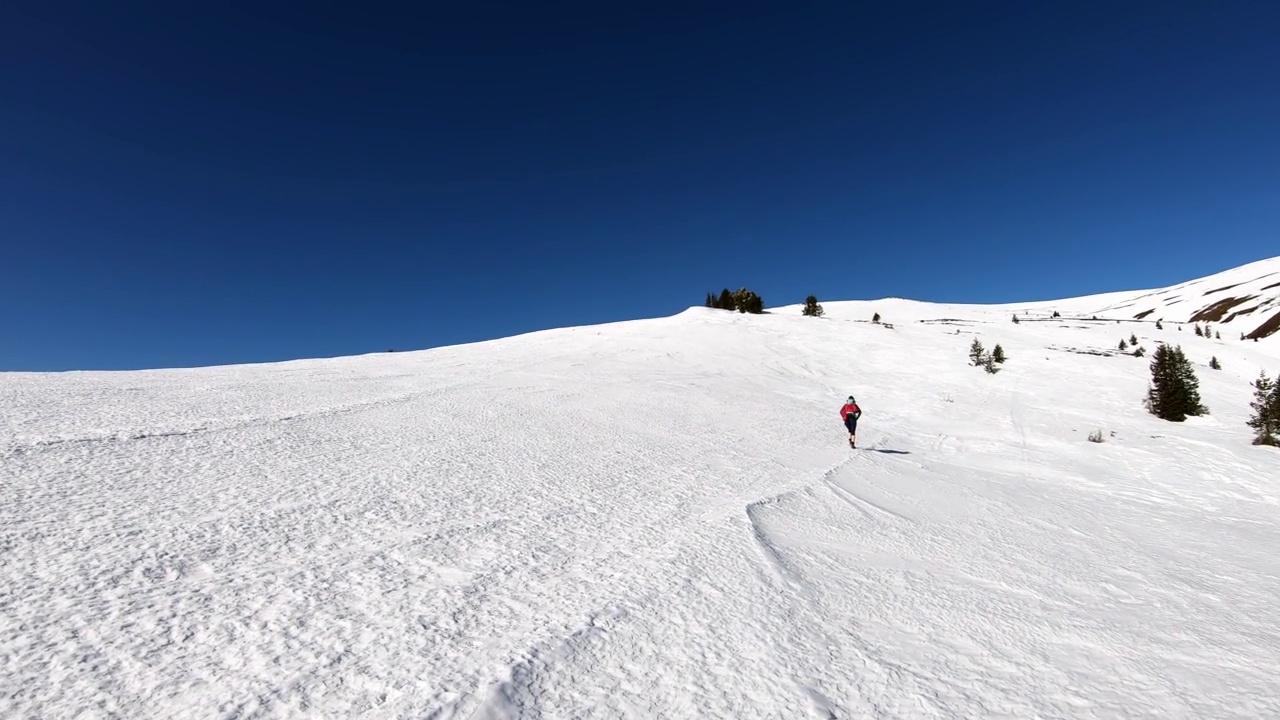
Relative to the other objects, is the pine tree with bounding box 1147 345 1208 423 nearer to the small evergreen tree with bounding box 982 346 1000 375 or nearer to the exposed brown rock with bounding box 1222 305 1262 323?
the small evergreen tree with bounding box 982 346 1000 375

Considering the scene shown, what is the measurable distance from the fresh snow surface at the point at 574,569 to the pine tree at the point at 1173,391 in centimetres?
895

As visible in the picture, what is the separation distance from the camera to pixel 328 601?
4.02 meters

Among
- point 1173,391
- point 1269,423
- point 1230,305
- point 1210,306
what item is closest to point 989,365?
point 1173,391

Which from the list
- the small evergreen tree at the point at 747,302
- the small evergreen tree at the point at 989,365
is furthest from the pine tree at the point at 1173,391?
the small evergreen tree at the point at 747,302

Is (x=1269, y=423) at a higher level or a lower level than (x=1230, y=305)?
lower

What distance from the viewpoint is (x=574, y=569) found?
4863 mm

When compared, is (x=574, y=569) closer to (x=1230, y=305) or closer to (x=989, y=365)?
(x=989, y=365)

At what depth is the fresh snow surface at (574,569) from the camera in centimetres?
329

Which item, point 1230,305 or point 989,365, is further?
point 1230,305

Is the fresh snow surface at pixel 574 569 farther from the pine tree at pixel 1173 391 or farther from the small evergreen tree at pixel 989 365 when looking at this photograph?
the small evergreen tree at pixel 989 365

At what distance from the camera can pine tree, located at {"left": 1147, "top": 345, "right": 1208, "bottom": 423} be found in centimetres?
2000

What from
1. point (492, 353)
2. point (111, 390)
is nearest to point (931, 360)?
point (492, 353)

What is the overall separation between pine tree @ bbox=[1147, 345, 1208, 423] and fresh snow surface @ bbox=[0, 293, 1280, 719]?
29.4 ft

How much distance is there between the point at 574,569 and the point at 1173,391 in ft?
83.8
